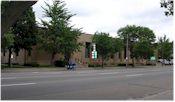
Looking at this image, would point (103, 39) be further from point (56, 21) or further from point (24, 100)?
point (24, 100)

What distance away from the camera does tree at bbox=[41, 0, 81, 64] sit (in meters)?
47.8

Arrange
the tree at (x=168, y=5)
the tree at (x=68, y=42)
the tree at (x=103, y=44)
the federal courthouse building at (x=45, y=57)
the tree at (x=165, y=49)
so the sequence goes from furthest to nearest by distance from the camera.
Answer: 1. the tree at (x=165, y=49)
2. the tree at (x=103, y=44)
3. the federal courthouse building at (x=45, y=57)
4. the tree at (x=68, y=42)
5. the tree at (x=168, y=5)

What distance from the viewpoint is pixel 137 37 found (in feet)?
234

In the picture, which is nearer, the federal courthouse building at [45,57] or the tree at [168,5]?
the tree at [168,5]

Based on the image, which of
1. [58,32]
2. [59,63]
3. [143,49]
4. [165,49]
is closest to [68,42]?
[58,32]

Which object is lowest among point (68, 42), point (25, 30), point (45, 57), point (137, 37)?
point (45, 57)

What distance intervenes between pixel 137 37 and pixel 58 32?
86.7 ft

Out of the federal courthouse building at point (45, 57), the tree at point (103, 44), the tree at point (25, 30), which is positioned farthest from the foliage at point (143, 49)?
the tree at point (25, 30)

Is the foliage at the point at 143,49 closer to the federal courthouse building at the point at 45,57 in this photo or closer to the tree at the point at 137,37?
the tree at the point at 137,37

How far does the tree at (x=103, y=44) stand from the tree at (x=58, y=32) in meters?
7.36

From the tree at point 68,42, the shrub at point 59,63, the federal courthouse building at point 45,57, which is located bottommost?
the shrub at point 59,63

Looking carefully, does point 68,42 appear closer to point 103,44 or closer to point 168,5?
point 103,44

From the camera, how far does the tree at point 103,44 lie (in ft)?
185

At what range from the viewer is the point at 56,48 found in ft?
158
